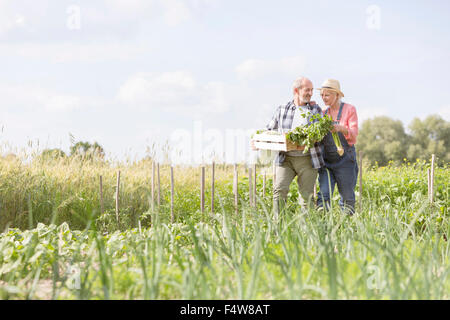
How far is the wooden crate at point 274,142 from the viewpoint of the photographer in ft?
12.8

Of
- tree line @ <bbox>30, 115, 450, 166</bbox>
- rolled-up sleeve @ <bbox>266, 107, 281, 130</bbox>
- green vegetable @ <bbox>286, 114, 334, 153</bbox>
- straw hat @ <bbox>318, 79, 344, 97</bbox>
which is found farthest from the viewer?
tree line @ <bbox>30, 115, 450, 166</bbox>

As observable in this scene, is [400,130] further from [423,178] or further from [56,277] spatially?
[56,277]

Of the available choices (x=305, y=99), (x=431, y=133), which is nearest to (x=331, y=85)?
(x=305, y=99)

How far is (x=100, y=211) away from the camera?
619 cm

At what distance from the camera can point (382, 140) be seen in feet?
79.3

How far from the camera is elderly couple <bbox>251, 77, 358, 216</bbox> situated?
405cm

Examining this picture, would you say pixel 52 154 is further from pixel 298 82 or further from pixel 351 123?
pixel 351 123

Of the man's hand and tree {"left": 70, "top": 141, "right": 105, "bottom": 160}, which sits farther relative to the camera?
tree {"left": 70, "top": 141, "right": 105, "bottom": 160}

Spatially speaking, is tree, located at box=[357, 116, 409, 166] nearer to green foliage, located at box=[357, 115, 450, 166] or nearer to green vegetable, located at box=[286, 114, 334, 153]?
green foliage, located at box=[357, 115, 450, 166]

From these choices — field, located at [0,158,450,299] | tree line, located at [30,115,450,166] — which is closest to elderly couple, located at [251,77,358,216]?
field, located at [0,158,450,299]

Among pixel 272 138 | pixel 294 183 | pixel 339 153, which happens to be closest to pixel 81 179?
pixel 294 183

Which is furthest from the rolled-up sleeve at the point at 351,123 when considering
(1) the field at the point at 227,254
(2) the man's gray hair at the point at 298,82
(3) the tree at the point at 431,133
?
(3) the tree at the point at 431,133
